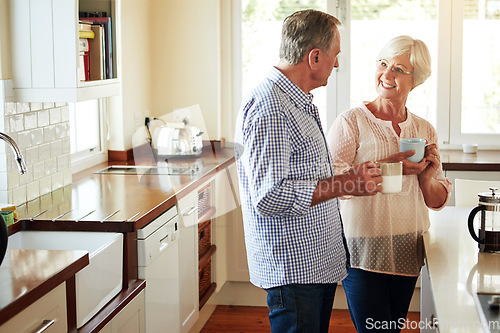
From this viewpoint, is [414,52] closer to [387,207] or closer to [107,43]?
[387,207]

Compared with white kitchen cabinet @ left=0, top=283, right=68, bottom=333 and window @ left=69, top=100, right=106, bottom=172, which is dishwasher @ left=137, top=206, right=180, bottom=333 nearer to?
white kitchen cabinet @ left=0, top=283, right=68, bottom=333

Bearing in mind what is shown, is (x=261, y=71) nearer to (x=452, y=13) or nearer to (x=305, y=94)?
(x=452, y=13)

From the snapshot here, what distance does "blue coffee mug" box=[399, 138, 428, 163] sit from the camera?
2.23 meters

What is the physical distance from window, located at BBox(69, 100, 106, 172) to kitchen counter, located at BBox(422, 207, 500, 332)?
1916 mm

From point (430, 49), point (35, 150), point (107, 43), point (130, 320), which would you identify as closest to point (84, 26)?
point (107, 43)

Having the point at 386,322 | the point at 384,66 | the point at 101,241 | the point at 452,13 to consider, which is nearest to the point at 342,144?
the point at 384,66

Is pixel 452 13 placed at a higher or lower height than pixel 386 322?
higher

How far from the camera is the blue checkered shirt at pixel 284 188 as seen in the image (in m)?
1.85

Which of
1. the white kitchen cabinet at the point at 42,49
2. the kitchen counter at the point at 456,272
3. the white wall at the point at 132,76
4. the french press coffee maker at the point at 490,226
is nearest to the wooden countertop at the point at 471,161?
the kitchen counter at the point at 456,272

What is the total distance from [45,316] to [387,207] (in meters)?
1.16

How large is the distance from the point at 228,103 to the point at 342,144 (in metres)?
2.10

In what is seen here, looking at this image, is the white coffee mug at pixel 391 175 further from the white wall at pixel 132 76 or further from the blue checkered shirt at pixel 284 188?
the white wall at pixel 132 76

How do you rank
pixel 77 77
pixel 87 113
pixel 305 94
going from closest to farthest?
pixel 305 94 → pixel 77 77 → pixel 87 113

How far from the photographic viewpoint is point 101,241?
2.37 m
